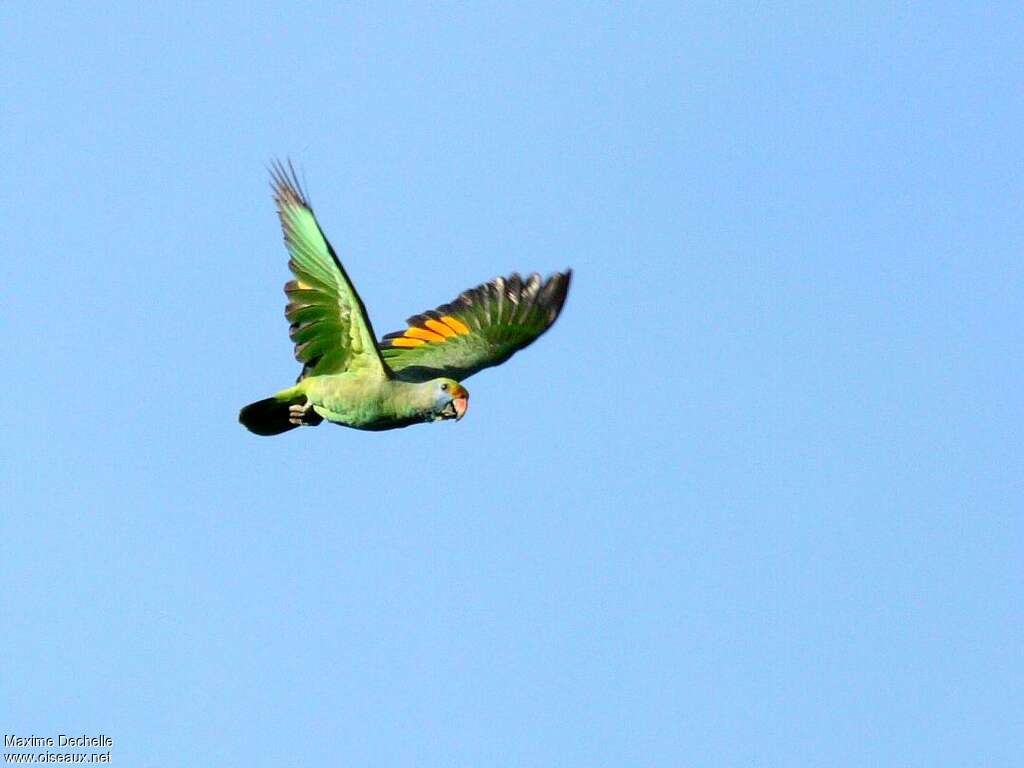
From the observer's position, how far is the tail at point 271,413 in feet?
47.5

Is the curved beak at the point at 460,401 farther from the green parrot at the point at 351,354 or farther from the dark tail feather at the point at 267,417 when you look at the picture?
the dark tail feather at the point at 267,417

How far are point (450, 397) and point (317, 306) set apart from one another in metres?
1.67

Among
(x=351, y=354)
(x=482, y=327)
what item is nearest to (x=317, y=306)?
(x=351, y=354)

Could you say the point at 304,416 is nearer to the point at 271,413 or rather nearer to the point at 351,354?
the point at 271,413

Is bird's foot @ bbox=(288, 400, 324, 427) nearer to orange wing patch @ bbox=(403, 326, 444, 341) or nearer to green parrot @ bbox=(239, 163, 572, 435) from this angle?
green parrot @ bbox=(239, 163, 572, 435)

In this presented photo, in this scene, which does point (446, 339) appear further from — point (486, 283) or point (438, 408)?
point (438, 408)

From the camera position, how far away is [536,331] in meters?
16.0

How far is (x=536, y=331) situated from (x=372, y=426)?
9.36 feet

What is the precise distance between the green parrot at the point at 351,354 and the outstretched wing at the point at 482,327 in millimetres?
11

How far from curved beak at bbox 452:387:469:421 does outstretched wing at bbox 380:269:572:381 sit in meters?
2.21

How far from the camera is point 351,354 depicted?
46.1 ft

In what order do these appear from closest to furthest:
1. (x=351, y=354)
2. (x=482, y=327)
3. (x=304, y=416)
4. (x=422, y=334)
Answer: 1. (x=351, y=354)
2. (x=304, y=416)
3. (x=482, y=327)
4. (x=422, y=334)

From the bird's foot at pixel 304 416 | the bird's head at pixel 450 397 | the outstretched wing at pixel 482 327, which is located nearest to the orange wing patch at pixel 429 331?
the outstretched wing at pixel 482 327

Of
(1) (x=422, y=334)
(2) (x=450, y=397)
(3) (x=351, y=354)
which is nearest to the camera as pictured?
(2) (x=450, y=397)
